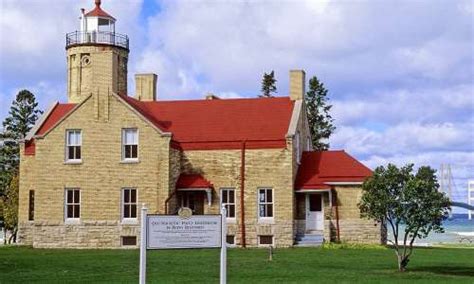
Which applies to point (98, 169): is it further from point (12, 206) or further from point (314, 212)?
point (314, 212)

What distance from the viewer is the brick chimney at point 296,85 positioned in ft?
143

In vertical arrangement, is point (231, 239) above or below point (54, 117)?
below

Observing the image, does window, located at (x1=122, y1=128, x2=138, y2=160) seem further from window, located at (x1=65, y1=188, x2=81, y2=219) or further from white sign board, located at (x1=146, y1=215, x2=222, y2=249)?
white sign board, located at (x1=146, y1=215, x2=222, y2=249)

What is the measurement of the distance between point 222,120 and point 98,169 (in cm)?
726

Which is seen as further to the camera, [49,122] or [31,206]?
[49,122]

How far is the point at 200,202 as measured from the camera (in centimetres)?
4103

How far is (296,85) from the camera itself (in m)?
43.9

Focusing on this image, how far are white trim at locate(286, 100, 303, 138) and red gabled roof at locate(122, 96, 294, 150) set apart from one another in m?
0.29

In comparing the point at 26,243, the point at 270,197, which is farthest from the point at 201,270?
the point at 26,243

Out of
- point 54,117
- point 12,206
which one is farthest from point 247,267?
point 12,206

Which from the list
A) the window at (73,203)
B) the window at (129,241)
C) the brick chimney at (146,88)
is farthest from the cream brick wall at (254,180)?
the brick chimney at (146,88)

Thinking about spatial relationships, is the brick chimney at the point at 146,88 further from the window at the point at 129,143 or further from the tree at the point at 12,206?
the tree at the point at 12,206

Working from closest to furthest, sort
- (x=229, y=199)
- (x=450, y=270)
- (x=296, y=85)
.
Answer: (x=450, y=270), (x=229, y=199), (x=296, y=85)

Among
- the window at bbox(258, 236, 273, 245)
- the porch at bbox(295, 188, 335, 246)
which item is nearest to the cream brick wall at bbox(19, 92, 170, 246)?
the window at bbox(258, 236, 273, 245)
